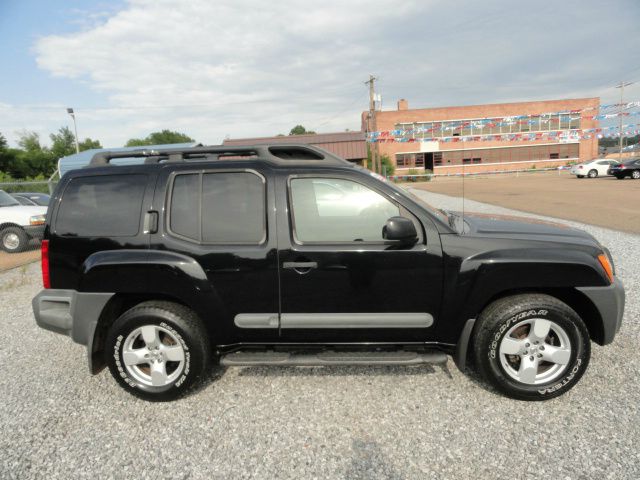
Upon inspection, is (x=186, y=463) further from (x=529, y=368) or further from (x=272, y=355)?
(x=529, y=368)

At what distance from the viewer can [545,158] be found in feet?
164

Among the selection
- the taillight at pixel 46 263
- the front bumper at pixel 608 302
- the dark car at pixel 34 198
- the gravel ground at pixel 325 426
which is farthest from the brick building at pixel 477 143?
the taillight at pixel 46 263

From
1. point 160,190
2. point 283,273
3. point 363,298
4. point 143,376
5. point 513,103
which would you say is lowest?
point 143,376

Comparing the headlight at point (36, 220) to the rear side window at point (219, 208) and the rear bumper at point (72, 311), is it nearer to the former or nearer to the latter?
the rear bumper at point (72, 311)

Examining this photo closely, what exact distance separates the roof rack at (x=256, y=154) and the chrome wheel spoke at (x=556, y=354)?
2017 mm

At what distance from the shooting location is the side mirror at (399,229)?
258cm

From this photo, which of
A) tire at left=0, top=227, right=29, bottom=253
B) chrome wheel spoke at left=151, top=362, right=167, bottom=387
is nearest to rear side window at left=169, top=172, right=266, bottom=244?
chrome wheel spoke at left=151, top=362, right=167, bottom=387

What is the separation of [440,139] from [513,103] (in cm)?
A: 1138

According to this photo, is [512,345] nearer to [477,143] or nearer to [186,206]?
[186,206]

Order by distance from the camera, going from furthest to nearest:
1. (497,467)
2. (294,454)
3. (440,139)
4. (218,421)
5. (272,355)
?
1. (440,139)
2. (272,355)
3. (218,421)
4. (294,454)
5. (497,467)

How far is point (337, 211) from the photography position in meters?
2.93

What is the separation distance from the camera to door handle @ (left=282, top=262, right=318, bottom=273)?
2736 millimetres

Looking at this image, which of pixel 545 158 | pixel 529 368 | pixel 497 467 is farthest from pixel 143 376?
pixel 545 158

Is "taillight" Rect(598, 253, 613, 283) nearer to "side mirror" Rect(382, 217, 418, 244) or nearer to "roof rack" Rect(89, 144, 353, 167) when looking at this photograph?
"side mirror" Rect(382, 217, 418, 244)
